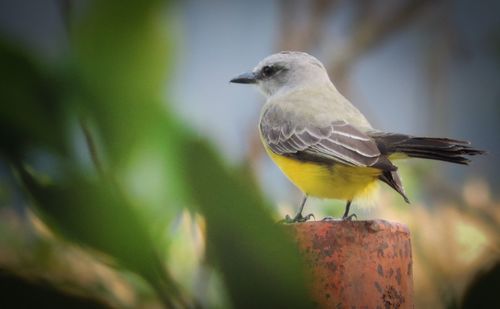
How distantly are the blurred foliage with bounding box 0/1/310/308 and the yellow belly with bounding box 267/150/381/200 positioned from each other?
3.58 feet

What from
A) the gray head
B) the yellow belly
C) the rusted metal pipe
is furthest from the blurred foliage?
the gray head

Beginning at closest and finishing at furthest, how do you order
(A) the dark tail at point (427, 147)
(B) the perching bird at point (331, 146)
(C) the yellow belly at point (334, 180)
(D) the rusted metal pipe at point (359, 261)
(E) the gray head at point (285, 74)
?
(D) the rusted metal pipe at point (359, 261) < (A) the dark tail at point (427, 147) < (B) the perching bird at point (331, 146) < (C) the yellow belly at point (334, 180) < (E) the gray head at point (285, 74)

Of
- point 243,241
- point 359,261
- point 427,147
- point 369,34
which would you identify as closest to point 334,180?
point 427,147

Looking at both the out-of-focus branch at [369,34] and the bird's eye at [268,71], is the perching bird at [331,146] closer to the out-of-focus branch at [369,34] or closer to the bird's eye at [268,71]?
the bird's eye at [268,71]

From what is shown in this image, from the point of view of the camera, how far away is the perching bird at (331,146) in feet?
3.81

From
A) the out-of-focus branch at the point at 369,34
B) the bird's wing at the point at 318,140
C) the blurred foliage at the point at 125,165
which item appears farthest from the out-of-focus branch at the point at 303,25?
the blurred foliage at the point at 125,165

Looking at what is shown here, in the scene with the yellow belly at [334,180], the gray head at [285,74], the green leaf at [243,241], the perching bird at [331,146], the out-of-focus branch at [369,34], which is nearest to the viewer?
the green leaf at [243,241]

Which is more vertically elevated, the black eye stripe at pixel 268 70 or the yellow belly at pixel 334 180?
the black eye stripe at pixel 268 70

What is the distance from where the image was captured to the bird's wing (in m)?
1.22

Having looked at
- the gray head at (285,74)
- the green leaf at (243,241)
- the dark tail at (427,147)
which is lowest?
the green leaf at (243,241)

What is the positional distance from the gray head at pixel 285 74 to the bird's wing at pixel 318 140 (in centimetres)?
30

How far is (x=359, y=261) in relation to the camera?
835mm

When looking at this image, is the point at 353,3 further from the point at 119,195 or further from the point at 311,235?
the point at 119,195

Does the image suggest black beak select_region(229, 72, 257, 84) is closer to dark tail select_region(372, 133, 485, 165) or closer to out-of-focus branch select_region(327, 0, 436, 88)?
dark tail select_region(372, 133, 485, 165)
